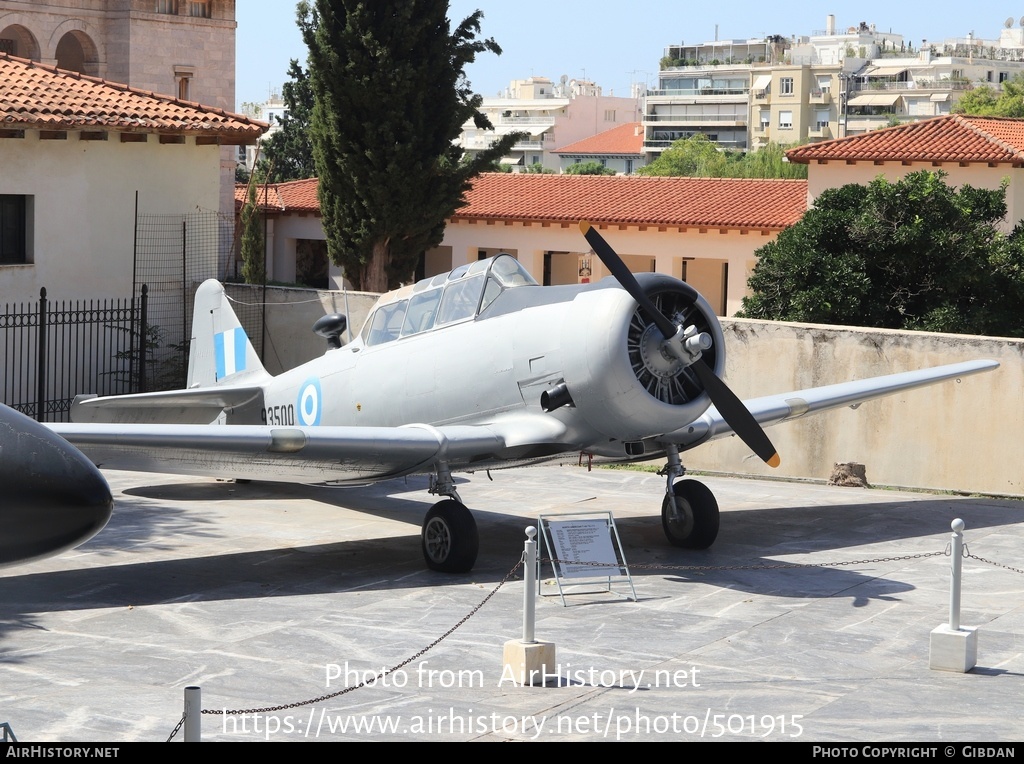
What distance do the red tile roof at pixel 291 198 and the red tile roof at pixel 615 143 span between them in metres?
79.5

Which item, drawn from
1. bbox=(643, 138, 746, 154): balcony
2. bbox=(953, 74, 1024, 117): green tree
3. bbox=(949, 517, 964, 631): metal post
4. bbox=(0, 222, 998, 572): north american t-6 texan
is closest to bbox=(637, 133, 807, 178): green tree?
bbox=(953, 74, 1024, 117): green tree

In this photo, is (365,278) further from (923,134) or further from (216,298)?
(923,134)

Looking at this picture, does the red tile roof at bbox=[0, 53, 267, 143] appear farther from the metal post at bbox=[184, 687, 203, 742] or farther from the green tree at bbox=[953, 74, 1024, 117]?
the green tree at bbox=[953, 74, 1024, 117]

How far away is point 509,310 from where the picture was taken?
1172cm

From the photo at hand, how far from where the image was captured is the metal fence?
64.6 ft

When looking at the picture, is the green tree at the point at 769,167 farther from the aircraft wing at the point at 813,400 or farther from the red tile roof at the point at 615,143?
the aircraft wing at the point at 813,400

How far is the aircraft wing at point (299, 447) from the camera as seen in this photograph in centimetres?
1056

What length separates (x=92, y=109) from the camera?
21.1m

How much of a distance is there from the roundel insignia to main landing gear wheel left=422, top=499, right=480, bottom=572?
266 centimetres

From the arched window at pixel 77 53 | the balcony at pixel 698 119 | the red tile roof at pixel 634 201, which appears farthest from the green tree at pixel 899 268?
the balcony at pixel 698 119

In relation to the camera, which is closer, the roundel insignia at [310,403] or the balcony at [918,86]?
the roundel insignia at [310,403]

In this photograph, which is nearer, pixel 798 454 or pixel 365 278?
pixel 798 454
